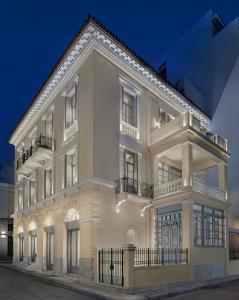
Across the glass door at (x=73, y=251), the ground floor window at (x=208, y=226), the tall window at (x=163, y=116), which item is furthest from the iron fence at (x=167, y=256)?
the tall window at (x=163, y=116)

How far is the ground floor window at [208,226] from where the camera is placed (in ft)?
57.6

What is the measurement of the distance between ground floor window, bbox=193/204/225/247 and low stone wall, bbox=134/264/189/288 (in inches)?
72.9

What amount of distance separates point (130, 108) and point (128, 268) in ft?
32.3

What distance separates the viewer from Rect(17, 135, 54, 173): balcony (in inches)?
829

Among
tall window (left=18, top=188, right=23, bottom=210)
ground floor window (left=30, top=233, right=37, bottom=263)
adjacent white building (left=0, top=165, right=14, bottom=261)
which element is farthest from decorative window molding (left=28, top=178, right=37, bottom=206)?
adjacent white building (left=0, top=165, right=14, bottom=261)

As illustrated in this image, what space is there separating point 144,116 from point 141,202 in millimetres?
5164

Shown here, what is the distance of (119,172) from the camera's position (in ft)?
58.9

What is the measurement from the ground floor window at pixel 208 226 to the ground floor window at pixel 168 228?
0.86m

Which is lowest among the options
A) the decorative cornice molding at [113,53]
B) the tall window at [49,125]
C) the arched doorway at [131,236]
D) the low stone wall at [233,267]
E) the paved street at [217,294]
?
the low stone wall at [233,267]

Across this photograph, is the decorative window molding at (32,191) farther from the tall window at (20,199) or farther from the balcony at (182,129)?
the balcony at (182,129)

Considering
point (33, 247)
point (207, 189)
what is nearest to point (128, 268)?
point (207, 189)

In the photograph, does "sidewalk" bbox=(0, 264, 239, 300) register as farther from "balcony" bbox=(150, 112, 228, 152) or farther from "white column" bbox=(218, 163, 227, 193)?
"balcony" bbox=(150, 112, 228, 152)

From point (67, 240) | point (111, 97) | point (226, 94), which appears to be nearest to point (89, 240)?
point (67, 240)

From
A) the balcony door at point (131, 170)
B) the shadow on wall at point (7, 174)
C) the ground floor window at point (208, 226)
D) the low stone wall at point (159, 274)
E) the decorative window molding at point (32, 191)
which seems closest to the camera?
the low stone wall at point (159, 274)
